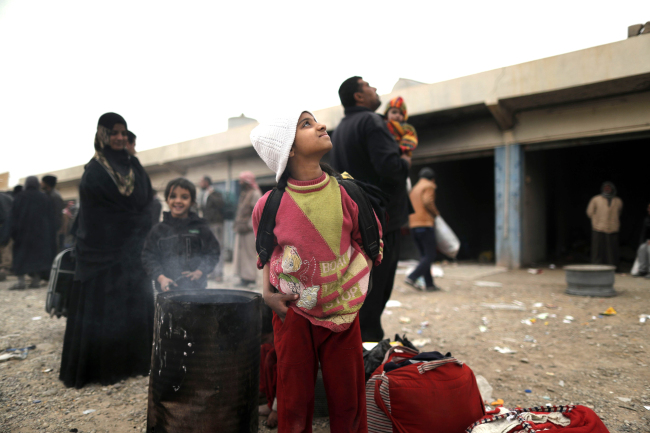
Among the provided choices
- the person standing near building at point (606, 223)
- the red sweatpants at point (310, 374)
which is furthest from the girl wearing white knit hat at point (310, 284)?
the person standing near building at point (606, 223)

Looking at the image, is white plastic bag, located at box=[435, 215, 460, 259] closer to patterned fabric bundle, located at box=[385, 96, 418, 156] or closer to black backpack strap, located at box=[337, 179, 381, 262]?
patterned fabric bundle, located at box=[385, 96, 418, 156]

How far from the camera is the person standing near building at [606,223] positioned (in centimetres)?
856

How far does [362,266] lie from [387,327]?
2762mm

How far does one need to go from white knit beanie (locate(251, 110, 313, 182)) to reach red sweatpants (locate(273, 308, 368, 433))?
0.63 meters

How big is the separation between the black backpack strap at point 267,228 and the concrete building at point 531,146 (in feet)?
26.6

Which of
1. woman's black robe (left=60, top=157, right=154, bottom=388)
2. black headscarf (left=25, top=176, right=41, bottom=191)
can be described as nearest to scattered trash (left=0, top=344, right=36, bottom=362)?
woman's black robe (left=60, top=157, right=154, bottom=388)

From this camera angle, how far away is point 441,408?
1.92 metres

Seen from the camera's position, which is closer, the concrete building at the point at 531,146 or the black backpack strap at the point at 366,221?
the black backpack strap at the point at 366,221

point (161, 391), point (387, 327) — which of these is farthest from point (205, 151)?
point (161, 391)

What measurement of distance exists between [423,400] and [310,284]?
833 millimetres

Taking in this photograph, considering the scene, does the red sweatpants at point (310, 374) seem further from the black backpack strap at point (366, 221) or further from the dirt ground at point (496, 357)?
the dirt ground at point (496, 357)

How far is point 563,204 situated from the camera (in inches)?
565

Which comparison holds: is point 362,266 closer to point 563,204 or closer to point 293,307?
point 293,307

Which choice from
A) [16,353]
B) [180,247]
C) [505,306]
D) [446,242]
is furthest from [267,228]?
[446,242]
